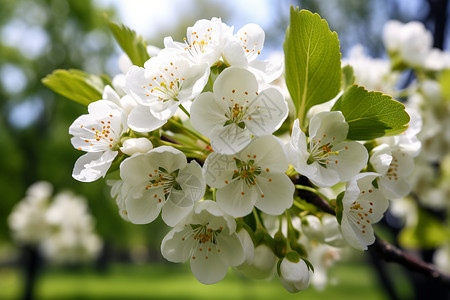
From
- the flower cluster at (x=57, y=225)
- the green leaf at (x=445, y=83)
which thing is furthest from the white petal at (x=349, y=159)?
the flower cluster at (x=57, y=225)

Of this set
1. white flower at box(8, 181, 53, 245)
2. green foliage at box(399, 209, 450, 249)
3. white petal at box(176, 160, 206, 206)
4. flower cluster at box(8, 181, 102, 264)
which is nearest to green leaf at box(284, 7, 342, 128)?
white petal at box(176, 160, 206, 206)

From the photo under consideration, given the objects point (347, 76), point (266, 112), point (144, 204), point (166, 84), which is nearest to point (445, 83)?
point (347, 76)

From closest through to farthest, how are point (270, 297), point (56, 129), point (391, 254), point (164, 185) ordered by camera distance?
point (164, 185) → point (391, 254) → point (56, 129) → point (270, 297)

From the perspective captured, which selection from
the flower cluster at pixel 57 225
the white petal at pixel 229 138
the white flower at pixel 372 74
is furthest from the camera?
the flower cluster at pixel 57 225

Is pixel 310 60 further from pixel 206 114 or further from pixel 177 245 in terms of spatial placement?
pixel 177 245

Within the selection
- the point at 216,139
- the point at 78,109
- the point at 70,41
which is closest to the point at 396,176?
the point at 216,139

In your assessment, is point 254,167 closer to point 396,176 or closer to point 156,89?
point 156,89

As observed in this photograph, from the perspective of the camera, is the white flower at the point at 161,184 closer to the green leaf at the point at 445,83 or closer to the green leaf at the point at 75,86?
the green leaf at the point at 75,86
